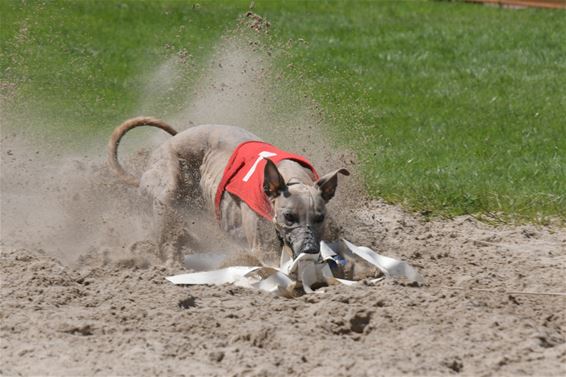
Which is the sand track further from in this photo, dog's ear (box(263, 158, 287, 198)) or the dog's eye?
dog's ear (box(263, 158, 287, 198))

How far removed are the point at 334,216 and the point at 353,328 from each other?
2100mm

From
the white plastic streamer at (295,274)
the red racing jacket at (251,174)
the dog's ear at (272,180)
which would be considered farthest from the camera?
the red racing jacket at (251,174)

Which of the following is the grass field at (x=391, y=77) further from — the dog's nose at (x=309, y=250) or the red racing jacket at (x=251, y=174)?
the dog's nose at (x=309, y=250)

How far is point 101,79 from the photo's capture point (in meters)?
12.8

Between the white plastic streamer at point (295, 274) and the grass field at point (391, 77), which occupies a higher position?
the grass field at point (391, 77)

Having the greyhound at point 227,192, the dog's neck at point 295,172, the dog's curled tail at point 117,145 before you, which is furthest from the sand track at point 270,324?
the dog's curled tail at point 117,145

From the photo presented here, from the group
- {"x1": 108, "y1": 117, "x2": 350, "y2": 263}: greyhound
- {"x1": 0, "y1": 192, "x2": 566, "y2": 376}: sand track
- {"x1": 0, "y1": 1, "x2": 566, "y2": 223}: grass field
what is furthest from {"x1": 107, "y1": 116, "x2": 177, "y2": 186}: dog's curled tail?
{"x1": 0, "y1": 1, "x2": 566, "y2": 223}: grass field

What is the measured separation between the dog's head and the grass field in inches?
75.5

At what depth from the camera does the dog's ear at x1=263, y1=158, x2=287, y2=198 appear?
6.50m

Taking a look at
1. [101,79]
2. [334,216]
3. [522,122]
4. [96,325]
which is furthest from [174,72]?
[96,325]

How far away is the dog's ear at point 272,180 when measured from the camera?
650cm

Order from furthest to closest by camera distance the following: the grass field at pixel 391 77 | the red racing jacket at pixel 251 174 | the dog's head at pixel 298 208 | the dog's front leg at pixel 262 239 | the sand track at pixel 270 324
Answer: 1. the grass field at pixel 391 77
2. the red racing jacket at pixel 251 174
3. the dog's front leg at pixel 262 239
4. the dog's head at pixel 298 208
5. the sand track at pixel 270 324

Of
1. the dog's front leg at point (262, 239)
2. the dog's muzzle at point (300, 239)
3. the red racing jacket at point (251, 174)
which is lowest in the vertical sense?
the dog's front leg at point (262, 239)

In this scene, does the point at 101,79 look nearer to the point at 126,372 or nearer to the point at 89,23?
the point at 89,23
